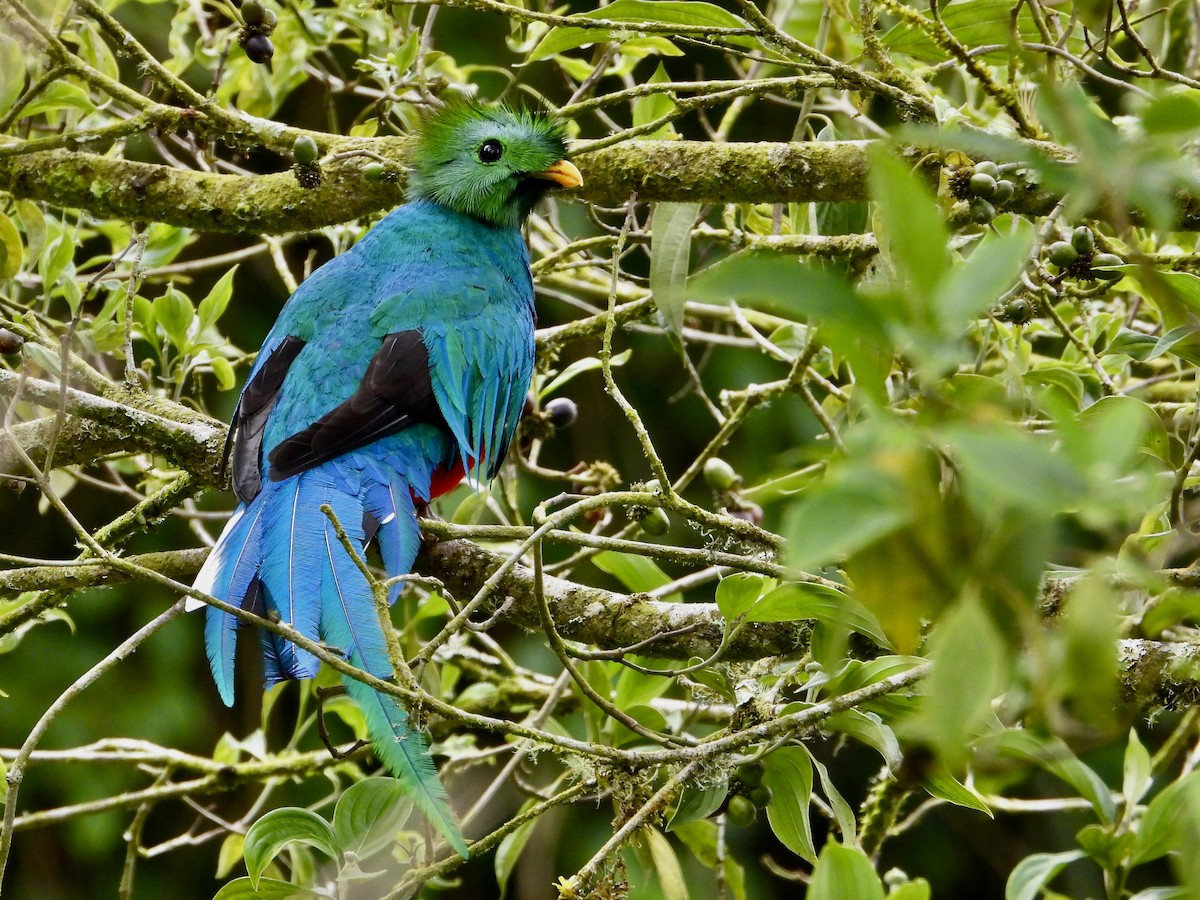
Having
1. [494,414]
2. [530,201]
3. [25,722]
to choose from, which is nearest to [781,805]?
[494,414]

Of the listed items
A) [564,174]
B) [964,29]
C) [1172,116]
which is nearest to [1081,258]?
[964,29]

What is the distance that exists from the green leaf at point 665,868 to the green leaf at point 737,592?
0.47 m

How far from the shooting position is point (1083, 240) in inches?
89.4

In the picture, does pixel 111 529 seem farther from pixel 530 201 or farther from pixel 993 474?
pixel 993 474

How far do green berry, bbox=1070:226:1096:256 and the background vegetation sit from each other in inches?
2.1

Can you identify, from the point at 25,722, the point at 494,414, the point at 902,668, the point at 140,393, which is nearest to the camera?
the point at 902,668

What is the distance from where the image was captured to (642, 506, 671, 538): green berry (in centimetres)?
248

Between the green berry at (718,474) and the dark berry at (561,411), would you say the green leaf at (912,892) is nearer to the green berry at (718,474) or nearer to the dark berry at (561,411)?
the green berry at (718,474)

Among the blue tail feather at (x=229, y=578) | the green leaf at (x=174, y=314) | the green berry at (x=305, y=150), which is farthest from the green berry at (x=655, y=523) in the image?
the green leaf at (x=174, y=314)

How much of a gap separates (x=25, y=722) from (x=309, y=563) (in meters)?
3.57

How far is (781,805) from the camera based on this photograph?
6.88ft

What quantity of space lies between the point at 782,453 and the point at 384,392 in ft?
3.45

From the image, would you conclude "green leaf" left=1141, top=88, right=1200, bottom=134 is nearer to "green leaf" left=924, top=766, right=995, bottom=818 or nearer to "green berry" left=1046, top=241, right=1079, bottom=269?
"green leaf" left=924, top=766, right=995, bottom=818

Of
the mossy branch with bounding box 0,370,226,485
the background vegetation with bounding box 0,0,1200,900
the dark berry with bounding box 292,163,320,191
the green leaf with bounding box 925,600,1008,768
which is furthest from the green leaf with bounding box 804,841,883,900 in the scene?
the dark berry with bounding box 292,163,320,191
